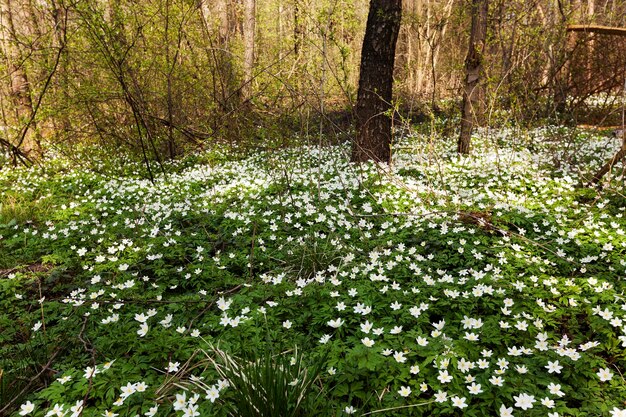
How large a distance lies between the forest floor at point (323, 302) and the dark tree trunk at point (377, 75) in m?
1.21

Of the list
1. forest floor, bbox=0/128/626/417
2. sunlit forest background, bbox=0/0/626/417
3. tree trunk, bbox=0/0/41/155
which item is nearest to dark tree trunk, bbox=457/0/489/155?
sunlit forest background, bbox=0/0/626/417

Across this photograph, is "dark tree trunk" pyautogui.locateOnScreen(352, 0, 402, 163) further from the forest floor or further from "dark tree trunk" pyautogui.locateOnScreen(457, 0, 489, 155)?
"dark tree trunk" pyautogui.locateOnScreen(457, 0, 489, 155)

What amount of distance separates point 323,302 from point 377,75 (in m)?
4.81

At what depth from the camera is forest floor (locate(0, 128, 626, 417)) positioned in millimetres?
2117


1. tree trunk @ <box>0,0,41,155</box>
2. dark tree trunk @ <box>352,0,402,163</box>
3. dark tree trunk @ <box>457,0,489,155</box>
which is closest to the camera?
dark tree trunk @ <box>352,0,402,163</box>

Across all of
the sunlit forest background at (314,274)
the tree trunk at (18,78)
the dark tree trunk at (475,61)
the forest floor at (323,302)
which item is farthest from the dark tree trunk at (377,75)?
the tree trunk at (18,78)

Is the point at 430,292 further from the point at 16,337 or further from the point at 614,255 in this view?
the point at 16,337

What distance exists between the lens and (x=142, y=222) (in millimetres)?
5137

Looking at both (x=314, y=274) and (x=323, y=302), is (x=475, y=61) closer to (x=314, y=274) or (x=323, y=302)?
(x=314, y=274)

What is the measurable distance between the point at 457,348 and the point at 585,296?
4.12 ft

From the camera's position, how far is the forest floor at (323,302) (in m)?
Result: 2.12

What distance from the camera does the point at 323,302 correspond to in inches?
119

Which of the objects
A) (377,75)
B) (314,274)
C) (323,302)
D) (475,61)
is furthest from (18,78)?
(475,61)

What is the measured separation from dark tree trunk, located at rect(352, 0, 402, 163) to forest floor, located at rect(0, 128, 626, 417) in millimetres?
1208
